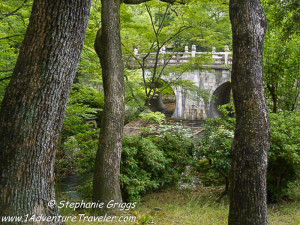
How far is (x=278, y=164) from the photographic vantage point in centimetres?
689

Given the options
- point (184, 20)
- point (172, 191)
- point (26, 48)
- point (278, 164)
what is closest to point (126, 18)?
point (184, 20)

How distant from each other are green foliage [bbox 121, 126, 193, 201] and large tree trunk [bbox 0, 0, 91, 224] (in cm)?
380

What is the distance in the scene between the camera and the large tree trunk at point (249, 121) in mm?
3928

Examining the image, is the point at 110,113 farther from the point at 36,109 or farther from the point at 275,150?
the point at 275,150

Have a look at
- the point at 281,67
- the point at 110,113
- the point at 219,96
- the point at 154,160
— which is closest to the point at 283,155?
the point at 154,160

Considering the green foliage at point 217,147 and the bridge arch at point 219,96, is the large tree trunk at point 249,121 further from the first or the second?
the bridge arch at point 219,96

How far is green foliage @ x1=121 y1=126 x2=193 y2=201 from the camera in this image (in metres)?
6.83

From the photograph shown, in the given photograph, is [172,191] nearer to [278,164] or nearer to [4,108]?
[278,164]

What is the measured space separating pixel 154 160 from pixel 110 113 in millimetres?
2268

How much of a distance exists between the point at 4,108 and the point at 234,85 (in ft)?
9.63

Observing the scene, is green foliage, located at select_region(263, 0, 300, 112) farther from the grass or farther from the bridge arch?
the bridge arch

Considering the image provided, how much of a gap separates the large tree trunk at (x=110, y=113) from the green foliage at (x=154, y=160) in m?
1.05

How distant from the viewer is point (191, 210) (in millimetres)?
6141

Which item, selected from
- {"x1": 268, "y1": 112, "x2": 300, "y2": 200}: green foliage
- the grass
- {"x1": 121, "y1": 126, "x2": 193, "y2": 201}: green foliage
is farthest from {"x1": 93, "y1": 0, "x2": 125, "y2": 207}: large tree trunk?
{"x1": 268, "y1": 112, "x2": 300, "y2": 200}: green foliage
